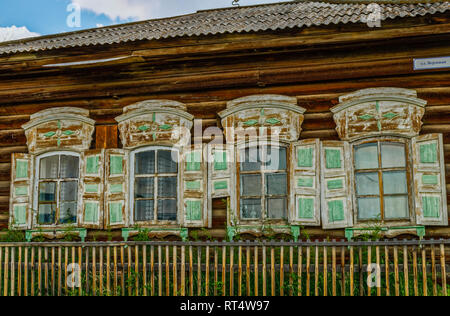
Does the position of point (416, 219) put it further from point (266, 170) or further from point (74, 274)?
point (74, 274)

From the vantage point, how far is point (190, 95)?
7.39 meters

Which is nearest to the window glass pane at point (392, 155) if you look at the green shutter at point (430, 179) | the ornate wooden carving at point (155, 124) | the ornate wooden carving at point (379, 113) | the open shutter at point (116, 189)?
the ornate wooden carving at point (379, 113)

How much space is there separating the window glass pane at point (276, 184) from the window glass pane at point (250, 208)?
264 millimetres

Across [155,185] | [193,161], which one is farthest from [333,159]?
[155,185]

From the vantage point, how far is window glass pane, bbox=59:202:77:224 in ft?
24.7

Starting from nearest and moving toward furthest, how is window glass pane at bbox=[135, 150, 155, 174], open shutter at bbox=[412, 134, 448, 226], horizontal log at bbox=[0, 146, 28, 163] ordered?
open shutter at bbox=[412, 134, 448, 226], window glass pane at bbox=[135, 150, 155, 174], horizontal log at bbox=[0, 146, 28, 163]

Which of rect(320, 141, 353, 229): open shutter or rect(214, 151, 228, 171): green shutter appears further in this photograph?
rect(214, 151, 228, 171): green shutter

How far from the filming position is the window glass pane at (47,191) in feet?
25.2

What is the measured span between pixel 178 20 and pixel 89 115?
3.09 m

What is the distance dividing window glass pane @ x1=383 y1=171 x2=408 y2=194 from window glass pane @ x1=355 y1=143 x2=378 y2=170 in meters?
0.25

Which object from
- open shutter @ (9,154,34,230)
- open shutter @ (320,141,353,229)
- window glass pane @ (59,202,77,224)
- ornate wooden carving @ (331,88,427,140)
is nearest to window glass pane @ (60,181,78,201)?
window glass pane @ (59,202,77,224)

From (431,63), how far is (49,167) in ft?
21.9

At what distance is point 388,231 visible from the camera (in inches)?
250

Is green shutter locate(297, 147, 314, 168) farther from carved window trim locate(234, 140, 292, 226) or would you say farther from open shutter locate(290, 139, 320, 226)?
carved window trim locate(234, 140, 292, 226)
